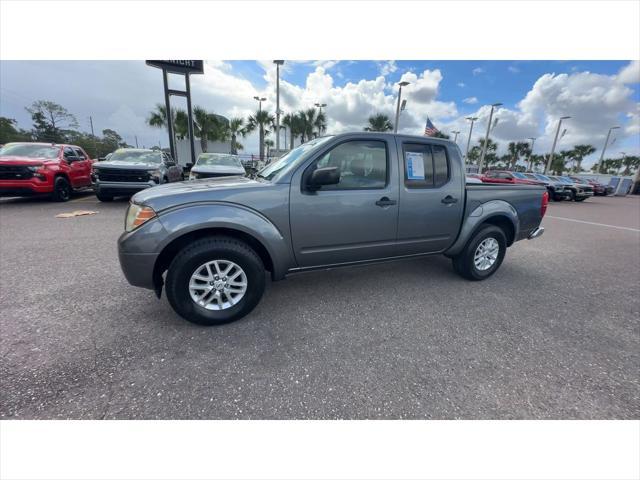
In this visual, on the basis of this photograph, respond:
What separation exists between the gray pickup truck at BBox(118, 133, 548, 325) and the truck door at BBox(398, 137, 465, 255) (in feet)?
0.04

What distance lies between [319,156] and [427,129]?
1084cm

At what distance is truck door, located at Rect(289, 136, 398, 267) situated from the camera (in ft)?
8.80

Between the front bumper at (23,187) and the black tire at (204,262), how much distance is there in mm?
8709

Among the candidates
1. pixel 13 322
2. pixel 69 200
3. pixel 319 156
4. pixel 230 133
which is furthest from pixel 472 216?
pixel 230 133

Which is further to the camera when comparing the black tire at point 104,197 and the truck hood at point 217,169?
the truck hood at point 217,169

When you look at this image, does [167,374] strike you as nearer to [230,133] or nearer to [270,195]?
[270,195]

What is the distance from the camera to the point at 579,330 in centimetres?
273

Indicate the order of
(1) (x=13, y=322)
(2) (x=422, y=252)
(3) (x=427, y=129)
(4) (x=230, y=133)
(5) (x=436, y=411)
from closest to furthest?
(5) (x=436, y=411)
(1) (x=13, y=322)
(2) (x=422, y=252)
(3) (x=427, y=129)
(4) (x=230, y=133)

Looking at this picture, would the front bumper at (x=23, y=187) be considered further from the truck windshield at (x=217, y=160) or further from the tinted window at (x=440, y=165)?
the tinted window at (x=440, y=165)

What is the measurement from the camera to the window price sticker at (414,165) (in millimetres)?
3098

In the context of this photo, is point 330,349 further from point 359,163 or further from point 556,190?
point 556,190

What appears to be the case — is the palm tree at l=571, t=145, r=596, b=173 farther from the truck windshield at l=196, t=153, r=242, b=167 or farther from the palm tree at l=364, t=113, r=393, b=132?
the truck windshield at l=196, t=153, r=242, b=167

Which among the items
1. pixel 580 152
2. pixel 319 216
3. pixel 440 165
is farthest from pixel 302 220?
pixel 580 152

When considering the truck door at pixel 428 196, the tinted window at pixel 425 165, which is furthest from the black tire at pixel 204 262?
the tinted window at pixel 425 165
